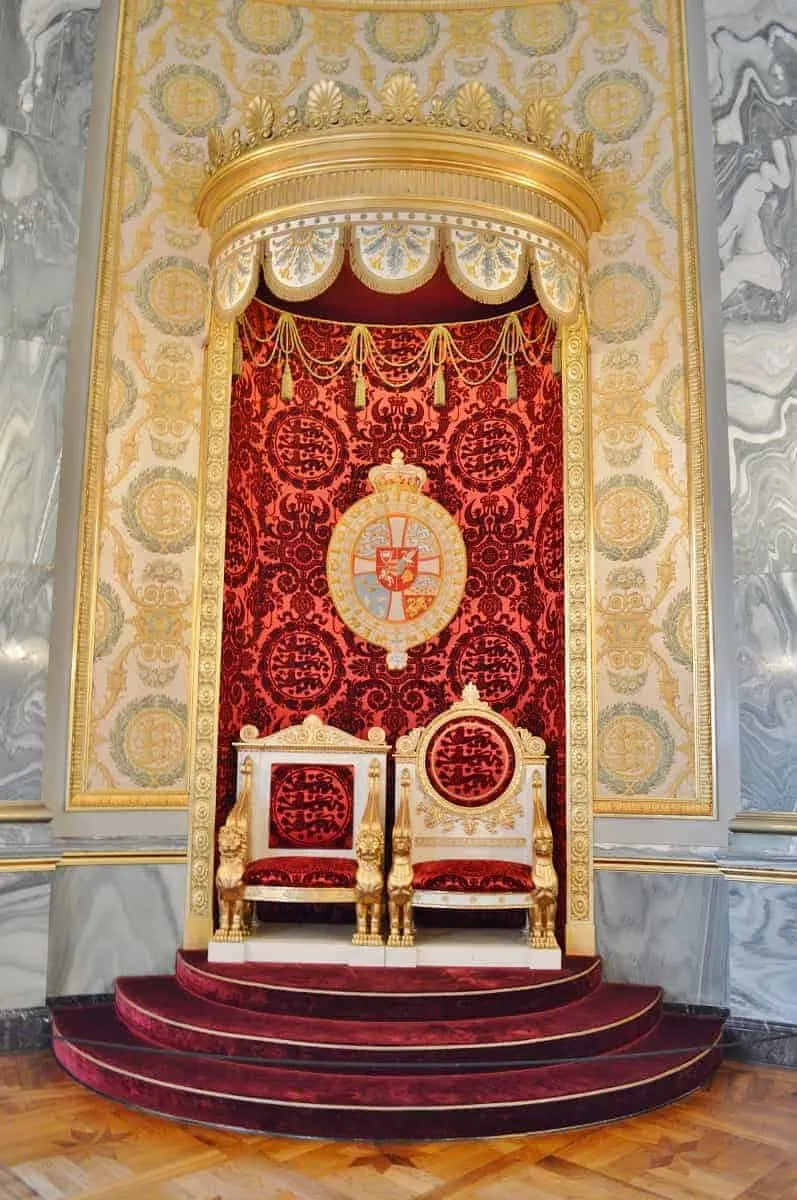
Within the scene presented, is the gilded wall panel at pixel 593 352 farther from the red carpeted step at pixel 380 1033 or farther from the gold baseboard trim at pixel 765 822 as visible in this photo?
the red carpeted step at pixel 380 1033

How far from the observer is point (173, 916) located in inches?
185

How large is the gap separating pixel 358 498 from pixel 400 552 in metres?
0.36

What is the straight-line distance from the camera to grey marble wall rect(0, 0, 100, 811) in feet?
14.0

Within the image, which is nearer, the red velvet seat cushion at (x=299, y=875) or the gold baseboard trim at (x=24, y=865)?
the gold baseboard trim at (x=24, y=865)

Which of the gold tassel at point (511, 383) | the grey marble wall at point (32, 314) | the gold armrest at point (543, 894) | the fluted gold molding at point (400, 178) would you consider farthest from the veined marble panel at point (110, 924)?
the fluted gold molding at point (400, 178)

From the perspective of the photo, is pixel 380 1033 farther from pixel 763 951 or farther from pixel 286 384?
pixel 286 384

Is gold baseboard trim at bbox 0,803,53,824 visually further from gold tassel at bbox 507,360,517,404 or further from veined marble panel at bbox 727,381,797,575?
veined marble panel at bbox 727,381,797,575

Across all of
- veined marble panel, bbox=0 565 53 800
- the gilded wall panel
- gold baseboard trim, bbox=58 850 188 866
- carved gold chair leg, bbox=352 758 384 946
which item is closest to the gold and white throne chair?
carved gold chair leg, bbox=352 758 384 946

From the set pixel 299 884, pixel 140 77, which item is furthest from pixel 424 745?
pixel 140 77

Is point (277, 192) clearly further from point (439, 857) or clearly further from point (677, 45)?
point (439, 857)

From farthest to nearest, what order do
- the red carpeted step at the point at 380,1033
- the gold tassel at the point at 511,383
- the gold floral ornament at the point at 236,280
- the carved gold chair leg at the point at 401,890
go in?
the gold tassel at the point at 511,383 < the gold floral ornament at the point at 236,280 < the carved gold chair leg at the point at 401,890 < the red carpeted step at the point at 380,1033

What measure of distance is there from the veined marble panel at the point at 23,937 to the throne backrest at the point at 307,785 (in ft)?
3.33

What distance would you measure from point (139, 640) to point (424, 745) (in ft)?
4.76

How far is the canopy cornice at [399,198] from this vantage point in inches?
166
